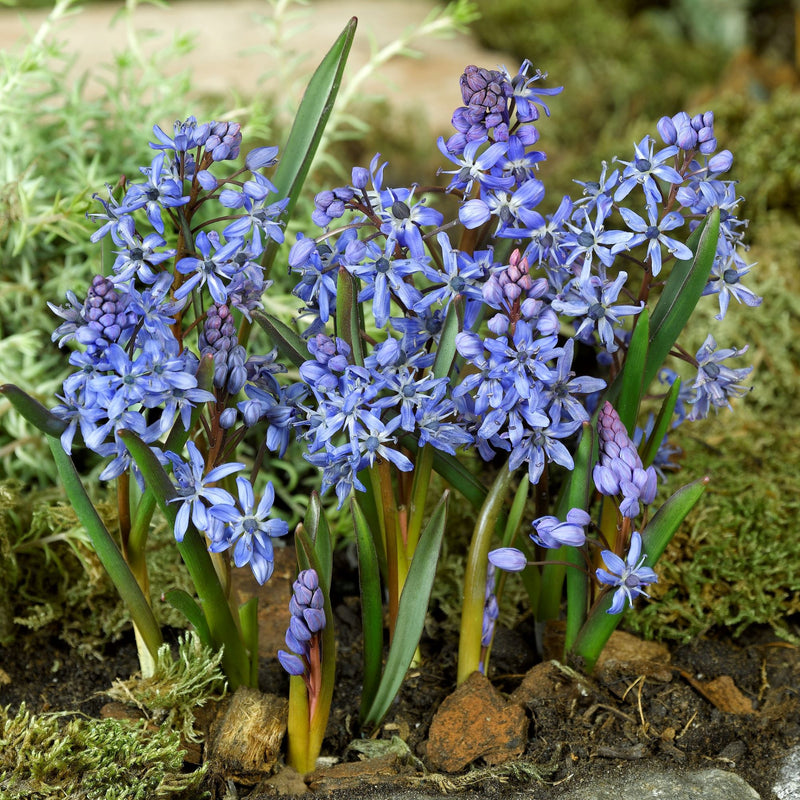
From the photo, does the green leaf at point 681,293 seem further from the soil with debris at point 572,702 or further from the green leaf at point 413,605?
the soil with debris at point 572,702

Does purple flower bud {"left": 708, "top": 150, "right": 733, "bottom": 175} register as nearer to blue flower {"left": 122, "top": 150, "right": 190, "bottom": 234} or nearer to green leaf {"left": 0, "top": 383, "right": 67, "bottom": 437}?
blue flower {"left": 122, "top": 150, "right": 190, "bottom": 234}

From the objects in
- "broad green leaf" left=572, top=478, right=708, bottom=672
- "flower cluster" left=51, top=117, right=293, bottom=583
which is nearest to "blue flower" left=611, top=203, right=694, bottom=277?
"broad green leaf" left=572, top=478, right=708, bottom=672

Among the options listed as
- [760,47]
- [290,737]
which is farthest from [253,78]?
[290,737]

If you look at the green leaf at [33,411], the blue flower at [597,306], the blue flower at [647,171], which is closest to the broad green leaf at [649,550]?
the blue flower at [597,306]

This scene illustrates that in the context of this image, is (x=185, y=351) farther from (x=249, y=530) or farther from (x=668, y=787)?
(x=668, y=787)

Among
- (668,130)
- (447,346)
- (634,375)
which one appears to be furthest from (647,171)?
(447,346)
